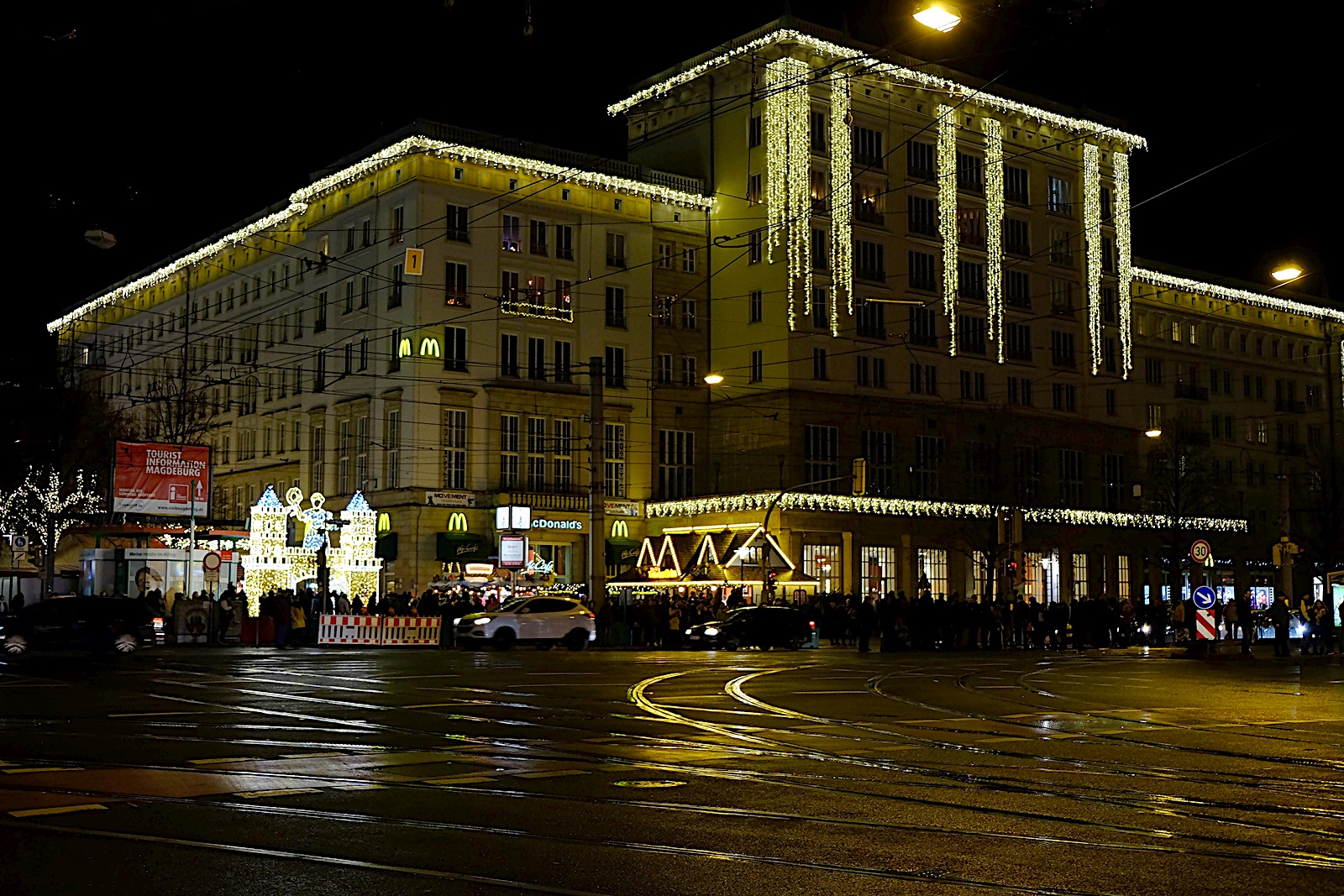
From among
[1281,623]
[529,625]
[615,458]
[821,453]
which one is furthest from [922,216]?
[529,625]

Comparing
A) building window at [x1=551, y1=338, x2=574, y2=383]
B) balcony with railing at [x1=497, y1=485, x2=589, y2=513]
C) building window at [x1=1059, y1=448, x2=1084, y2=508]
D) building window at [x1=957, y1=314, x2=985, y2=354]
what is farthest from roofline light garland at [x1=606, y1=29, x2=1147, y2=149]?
balcony with railing at [x1=497, y1=485, x2=589, y2=513]

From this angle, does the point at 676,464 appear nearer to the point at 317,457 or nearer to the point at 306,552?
the point at 317,457

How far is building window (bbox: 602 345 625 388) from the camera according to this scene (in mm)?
63875

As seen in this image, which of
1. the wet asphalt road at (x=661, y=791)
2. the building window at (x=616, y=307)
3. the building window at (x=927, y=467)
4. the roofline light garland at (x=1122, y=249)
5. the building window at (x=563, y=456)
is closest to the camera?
the wet asphalt road at (x=661, y=791)

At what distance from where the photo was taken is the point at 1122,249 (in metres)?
72.8

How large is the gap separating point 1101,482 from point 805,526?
781 inches

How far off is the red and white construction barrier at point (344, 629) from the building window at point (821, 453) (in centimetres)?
2511

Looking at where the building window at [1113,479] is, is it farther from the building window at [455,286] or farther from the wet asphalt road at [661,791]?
the wet asphalt road at [661,791]

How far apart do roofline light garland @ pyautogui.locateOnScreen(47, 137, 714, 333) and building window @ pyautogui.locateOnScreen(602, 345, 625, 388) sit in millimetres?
6695

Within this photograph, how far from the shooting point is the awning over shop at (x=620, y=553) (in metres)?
63.8

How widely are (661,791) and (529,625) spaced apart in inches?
1194

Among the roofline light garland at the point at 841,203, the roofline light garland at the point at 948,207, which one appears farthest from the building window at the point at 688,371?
the roofline light garland at the point at 948,207

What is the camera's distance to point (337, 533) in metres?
62.6

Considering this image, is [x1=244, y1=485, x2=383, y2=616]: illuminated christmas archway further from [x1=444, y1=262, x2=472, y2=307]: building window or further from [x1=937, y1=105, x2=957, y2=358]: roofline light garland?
[x1=937, y1=105, x2=957, y2=358]: roofline light garland
